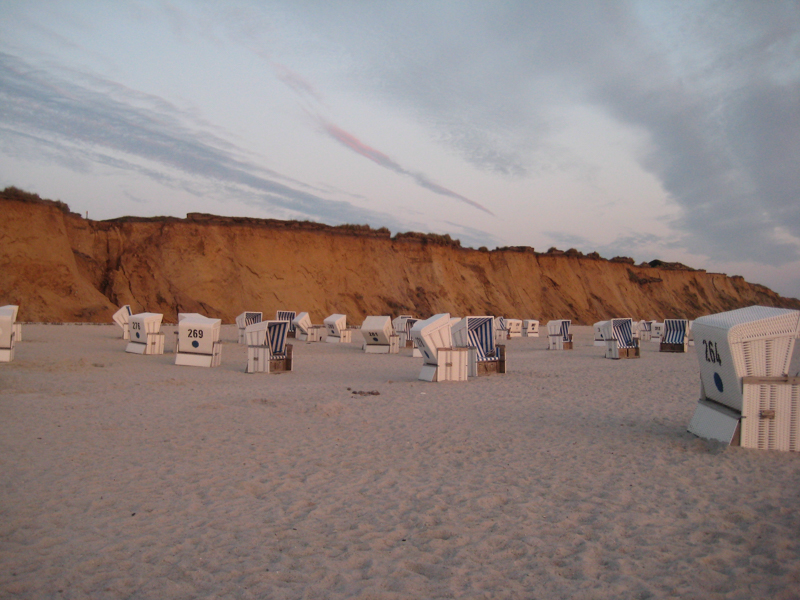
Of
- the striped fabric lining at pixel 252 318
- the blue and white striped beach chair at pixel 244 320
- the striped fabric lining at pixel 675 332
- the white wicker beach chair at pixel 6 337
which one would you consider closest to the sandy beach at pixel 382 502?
the white wicker beach chair at pixel 6 337

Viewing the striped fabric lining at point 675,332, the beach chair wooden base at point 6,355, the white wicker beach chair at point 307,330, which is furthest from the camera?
the white wicker beach chair at point 307,330

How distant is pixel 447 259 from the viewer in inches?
2007

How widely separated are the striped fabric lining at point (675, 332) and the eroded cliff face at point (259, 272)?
2295 centimetres

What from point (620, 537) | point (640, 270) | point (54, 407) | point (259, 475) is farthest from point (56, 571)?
point (640, 270)

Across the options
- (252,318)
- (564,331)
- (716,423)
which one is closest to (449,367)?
(716,423)

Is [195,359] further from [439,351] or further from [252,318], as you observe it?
[252,318]

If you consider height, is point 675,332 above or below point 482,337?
above

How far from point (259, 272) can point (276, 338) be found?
90.1ft

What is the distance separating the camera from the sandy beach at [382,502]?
3287 millimetres

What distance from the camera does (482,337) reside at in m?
14.9

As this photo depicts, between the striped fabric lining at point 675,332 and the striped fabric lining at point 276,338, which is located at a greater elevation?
the striped fabric lining at point 675,332

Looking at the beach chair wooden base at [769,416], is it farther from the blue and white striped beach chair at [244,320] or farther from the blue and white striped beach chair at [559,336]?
the blue and white striped beach chair at [244,320]

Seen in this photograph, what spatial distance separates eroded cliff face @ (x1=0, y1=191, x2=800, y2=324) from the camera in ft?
110

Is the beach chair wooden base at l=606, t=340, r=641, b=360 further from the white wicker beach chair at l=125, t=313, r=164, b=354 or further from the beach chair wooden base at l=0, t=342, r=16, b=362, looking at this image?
the beach chair wooden base at l=0, t=342, r=16, b=362
